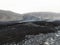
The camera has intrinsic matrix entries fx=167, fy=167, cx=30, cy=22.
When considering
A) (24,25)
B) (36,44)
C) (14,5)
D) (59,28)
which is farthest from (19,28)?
(14,5)

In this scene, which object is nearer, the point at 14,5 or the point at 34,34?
the point at 34,34

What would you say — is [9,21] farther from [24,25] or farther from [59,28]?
[59,28]

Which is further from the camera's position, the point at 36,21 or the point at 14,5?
the point at 14,5

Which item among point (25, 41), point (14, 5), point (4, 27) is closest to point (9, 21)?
point (4, 27)

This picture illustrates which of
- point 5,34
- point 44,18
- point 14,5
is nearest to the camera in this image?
point 5,34

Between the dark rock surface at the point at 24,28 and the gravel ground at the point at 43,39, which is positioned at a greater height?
the dark rock surface at the point at 24,28

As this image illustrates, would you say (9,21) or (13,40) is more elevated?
(9,21)

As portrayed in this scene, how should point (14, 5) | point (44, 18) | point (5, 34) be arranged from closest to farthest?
point (5, 34) → point (44, 18) → point (14, 5)

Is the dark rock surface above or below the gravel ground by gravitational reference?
above

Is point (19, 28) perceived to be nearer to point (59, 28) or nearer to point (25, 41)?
point (25, 41)
